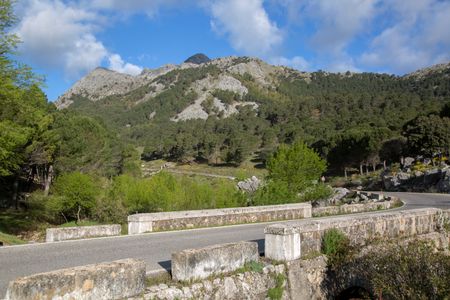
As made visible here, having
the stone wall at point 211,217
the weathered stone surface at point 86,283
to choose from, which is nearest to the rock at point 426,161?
the stone wall at point 211,217

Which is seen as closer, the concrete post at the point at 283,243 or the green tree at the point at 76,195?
the concrete post at the point at 283,243

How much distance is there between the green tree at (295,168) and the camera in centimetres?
2602

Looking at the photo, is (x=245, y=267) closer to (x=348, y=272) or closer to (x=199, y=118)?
(x=348, y=272)

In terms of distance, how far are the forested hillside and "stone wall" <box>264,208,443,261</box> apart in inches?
2125

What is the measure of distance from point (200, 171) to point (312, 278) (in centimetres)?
6804

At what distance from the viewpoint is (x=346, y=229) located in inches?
294

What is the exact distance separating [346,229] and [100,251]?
5.02 metres

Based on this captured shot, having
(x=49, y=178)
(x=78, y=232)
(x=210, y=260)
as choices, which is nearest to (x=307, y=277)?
(x=210, y=260)

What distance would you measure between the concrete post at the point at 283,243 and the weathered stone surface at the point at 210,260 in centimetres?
45

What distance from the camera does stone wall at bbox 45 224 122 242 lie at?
952 centimetres

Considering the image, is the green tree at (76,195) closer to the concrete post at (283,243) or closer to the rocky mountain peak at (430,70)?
the concrete post at (283,243)

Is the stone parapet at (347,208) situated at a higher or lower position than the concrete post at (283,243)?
lower

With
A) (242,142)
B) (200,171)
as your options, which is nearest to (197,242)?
(200,171)

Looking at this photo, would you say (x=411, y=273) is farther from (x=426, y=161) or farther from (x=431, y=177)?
(x=426, y=161)
